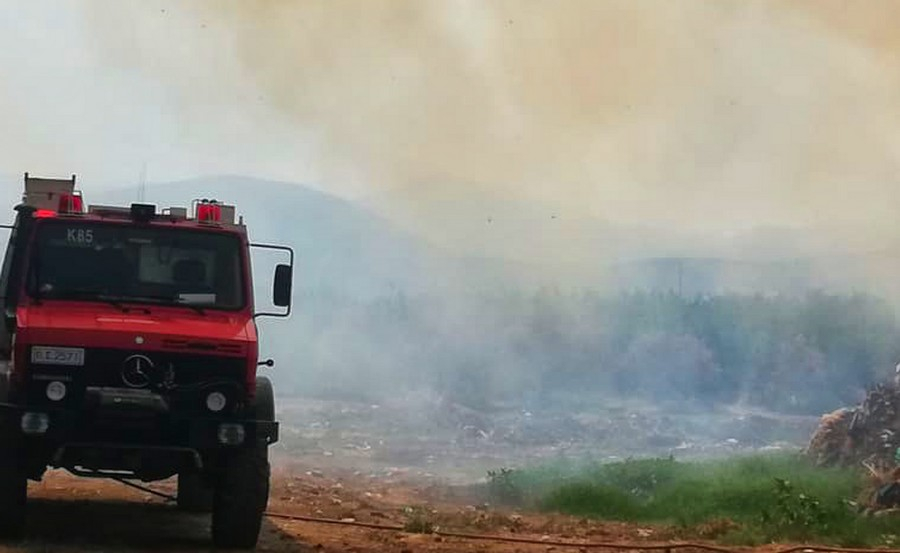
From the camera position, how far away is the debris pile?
52.3 feet

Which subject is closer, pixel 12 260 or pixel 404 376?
pixel 12 260

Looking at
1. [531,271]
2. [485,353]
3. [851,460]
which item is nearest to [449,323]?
[485,353]

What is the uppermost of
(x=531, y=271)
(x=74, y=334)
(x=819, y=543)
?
(x=531, y=271)

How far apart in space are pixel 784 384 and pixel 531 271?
7.69 meters

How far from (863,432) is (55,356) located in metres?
10.2

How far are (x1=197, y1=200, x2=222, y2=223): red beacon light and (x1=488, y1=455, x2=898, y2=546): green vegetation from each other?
529 cm

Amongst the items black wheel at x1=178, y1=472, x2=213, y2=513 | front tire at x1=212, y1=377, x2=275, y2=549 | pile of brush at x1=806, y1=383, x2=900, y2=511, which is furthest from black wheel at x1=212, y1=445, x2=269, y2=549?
pile of brush at x1=806, y1=383, x2=900, y2=511

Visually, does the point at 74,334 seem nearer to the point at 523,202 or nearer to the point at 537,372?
the point at 537,372

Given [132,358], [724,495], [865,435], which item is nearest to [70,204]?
[132,358]

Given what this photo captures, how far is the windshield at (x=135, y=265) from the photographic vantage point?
35.3 feet

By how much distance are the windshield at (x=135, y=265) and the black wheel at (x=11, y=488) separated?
49.2 inches

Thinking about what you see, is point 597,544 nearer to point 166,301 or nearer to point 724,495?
point 724,495

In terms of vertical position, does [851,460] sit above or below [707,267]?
below

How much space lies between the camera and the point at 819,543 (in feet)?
40.1
